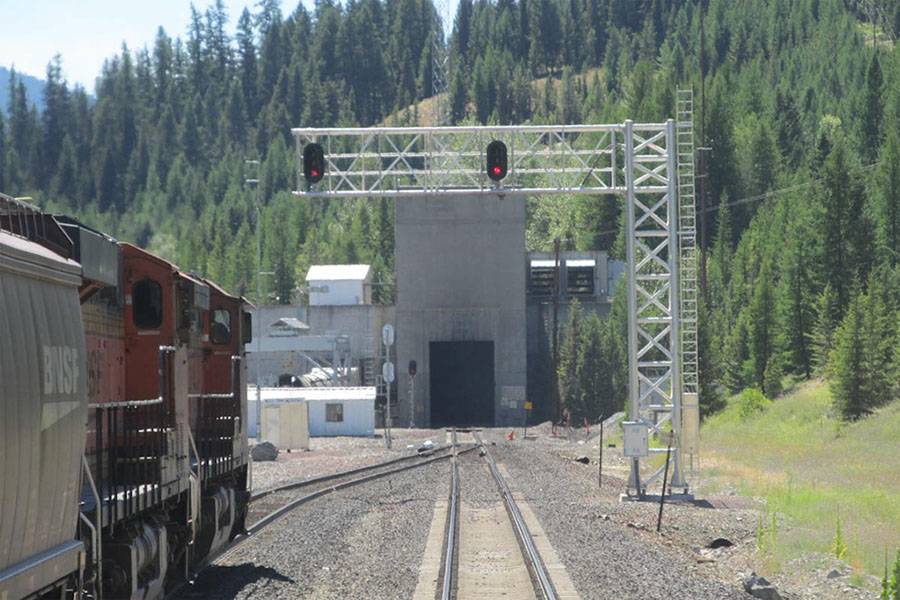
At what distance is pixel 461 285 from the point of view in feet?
238

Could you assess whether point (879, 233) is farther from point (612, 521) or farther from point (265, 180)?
point (265, 180)

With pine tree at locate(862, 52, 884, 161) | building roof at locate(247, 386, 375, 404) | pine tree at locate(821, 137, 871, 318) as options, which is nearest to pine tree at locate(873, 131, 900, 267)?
pine tree at locate(821, 137, 871, 318)

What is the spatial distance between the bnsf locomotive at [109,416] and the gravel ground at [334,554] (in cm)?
58

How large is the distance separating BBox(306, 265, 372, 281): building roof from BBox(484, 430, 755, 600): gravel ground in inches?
1858

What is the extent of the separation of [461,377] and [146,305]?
5966cm

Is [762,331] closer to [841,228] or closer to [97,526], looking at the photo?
[841,228]

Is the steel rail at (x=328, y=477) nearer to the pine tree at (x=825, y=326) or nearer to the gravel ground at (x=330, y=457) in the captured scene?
the gravel ground at (x=330, y=457)

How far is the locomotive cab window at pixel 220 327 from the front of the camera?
1755 centimetres

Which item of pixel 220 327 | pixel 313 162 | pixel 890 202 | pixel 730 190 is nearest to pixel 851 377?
pixel 313 162

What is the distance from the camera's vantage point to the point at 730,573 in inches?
643

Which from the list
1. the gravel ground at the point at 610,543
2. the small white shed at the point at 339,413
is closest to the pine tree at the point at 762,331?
the small white shed at the point at 339,413

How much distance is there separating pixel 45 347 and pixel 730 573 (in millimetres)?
10966

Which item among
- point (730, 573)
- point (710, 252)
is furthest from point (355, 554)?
point (710, 252)

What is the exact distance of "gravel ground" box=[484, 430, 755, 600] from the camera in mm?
14703
